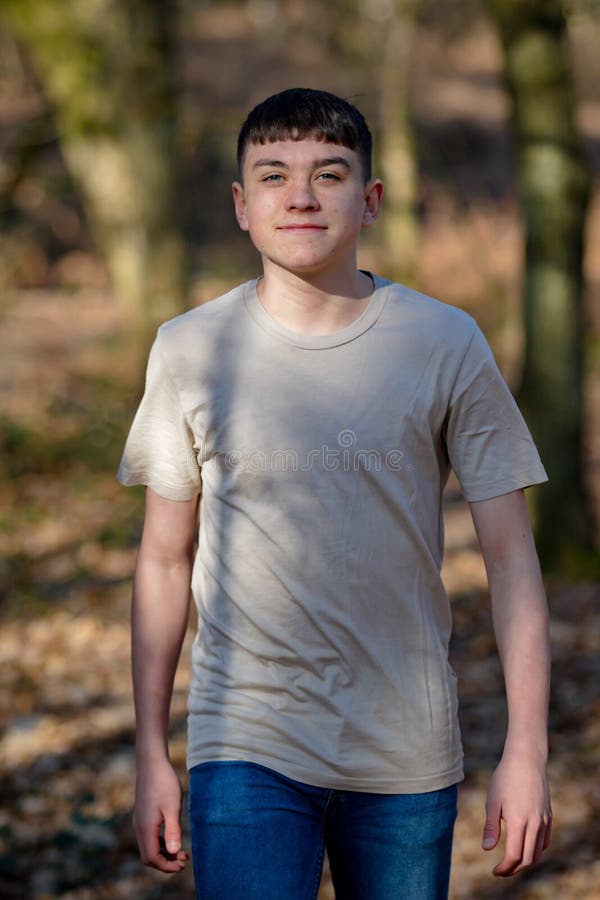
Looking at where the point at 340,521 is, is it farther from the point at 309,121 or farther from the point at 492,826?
the point at 309,121

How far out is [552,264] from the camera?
22.6 feet

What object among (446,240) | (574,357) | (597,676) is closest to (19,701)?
(597,676)

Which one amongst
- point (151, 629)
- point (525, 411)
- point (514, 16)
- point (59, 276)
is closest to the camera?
point (151, 629)

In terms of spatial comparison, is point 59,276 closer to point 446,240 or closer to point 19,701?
point 446,240

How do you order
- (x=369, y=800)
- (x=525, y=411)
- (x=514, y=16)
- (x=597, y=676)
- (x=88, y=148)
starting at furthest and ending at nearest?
(x=88, y=148), (x=525, y=411), (x=514, y=16), (x=597, y=676), (x=369, y=800)

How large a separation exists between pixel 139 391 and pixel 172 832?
30.0ft

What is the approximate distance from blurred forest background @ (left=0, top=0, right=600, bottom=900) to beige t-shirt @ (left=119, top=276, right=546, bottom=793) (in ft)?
3.55

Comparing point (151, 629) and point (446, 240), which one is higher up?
point (151, 629)

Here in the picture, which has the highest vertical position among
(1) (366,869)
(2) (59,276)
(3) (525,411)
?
(1) (366,869)

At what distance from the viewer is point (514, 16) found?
6.68 metres

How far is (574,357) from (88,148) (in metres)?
5.70

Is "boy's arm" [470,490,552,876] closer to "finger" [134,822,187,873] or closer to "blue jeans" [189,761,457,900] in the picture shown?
"blue jeans" [189,761,457,900]

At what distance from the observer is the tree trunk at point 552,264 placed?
22.0ft

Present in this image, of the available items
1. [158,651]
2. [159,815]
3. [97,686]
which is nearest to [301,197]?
[158,651]
